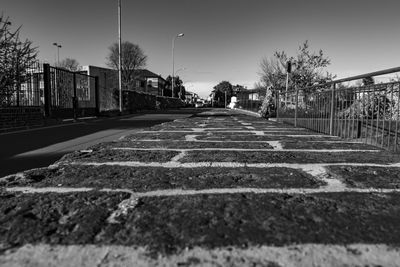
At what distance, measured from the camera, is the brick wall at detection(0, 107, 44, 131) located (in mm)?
9839

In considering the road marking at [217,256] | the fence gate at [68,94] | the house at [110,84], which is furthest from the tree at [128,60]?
the road marking at [217,256]

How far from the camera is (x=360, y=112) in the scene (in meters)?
5.78

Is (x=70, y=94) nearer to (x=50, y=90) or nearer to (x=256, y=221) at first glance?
(x=50, y=90)

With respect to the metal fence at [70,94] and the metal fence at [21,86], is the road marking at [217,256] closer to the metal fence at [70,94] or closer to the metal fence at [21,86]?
the metal fence at [21,86]

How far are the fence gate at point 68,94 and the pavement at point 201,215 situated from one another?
38.4 ft

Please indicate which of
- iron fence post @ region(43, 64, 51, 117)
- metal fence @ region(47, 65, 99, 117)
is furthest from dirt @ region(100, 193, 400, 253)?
metal fence @ region(47, 65, 99, 117)

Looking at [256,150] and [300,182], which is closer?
[300,182]

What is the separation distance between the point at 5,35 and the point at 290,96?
993 centimetres

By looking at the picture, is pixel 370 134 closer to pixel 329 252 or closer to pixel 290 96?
pixel 329 252

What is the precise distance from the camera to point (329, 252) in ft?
4.89

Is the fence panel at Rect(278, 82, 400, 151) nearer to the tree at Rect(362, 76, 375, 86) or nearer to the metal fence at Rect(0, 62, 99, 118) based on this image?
the tree at Rect(362, 76, 375, 86)

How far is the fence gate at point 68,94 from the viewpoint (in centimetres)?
1358

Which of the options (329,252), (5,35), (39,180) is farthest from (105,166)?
(5,35)

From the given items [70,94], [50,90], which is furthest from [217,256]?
[70,94]
